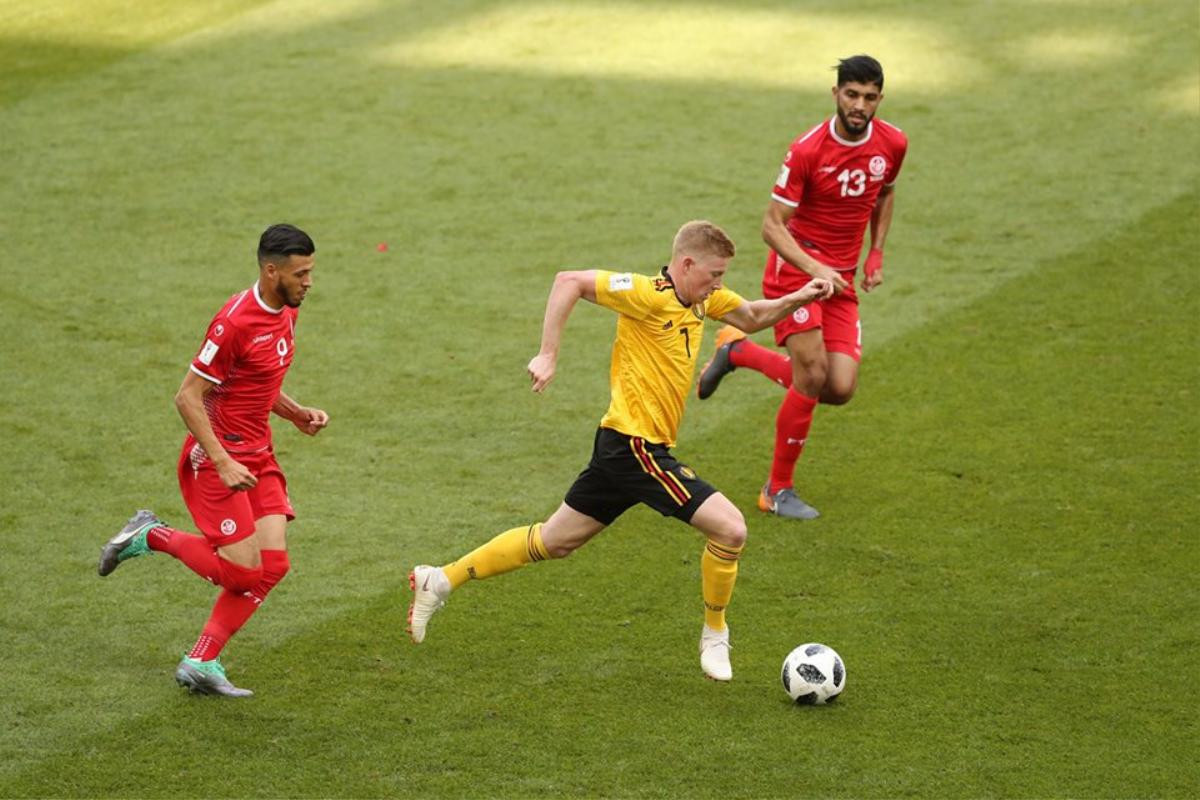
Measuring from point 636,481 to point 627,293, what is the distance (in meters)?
0.78

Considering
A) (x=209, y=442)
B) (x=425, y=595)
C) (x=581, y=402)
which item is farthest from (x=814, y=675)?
(x=581, y=402)

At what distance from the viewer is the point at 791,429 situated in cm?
898

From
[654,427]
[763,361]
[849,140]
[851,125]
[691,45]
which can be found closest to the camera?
[654,427]

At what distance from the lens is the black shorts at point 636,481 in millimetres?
7016

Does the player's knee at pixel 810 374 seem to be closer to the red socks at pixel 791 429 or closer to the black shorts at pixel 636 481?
the red socks at pixel 791 429

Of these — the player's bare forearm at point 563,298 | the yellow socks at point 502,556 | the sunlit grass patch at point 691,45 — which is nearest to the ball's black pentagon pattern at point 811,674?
the yellow socks at point 502,556

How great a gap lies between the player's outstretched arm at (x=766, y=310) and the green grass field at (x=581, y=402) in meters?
1.41

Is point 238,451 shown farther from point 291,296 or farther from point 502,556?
point 502,556

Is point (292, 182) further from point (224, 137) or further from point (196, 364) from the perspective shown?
point (196, 364)

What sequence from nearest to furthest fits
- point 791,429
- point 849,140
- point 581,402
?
point 849,140, point 791,429, point 581,402

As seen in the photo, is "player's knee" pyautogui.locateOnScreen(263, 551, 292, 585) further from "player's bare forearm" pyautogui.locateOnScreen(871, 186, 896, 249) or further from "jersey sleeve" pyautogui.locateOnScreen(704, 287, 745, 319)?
"player's bare forearm" pyautogui.locateOnScreen(871, 186, 896, 249)

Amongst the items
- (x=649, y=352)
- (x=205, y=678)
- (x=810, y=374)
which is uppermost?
(x=649, y=352)

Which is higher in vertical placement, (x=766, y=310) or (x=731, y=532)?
(x=766, y=310)

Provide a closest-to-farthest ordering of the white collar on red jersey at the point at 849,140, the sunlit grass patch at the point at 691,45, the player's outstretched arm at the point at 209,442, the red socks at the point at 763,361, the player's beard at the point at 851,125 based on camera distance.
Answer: the player's outstretched arm at the point at 209,442 < the player's beard at the point at 851,125 < the white collar on red jersey at the point at 849,140 < the red socks at the point at 763,361 < the sunlit grass patch at the point at 691,45
